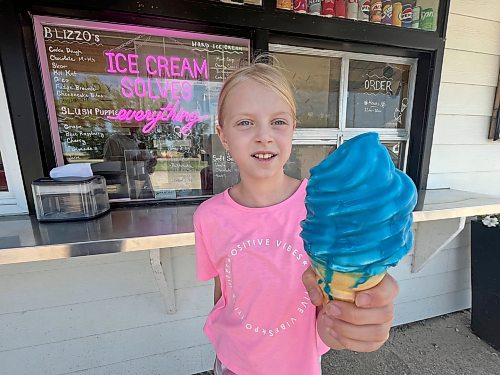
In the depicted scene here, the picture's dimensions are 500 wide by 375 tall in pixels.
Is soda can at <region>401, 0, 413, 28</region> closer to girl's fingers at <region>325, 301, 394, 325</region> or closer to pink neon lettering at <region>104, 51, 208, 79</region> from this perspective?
pink neon lettering at <region>104, 51, 208, 79</region>

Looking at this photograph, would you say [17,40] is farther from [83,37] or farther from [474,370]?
[474,370]

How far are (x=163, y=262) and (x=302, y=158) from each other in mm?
1250

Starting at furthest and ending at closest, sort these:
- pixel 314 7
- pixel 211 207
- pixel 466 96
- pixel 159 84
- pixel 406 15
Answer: pixel 466 96 → pixel 406 15 → pixel 314 7 → pixel 159 84 → pixel 211 207

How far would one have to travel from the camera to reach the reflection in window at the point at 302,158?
2178mm

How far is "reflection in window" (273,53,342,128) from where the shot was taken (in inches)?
81.9

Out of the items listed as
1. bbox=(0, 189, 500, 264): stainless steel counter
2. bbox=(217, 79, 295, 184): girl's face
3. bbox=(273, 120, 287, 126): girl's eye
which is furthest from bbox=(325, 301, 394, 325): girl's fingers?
bbox=(0, 189, 500, 264): stainless steel counter

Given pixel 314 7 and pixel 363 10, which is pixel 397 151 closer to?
pixel 363 10

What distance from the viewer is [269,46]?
1.94 meters

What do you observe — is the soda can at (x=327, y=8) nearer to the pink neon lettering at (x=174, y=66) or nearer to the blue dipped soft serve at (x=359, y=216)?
the pink neon lettering at (x=174, y=66)

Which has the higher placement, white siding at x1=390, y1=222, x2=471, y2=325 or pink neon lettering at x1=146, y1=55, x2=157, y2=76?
pink neon lettering at x1=146, y1=55, x2=157, y2=76

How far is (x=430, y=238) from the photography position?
2.46 meters

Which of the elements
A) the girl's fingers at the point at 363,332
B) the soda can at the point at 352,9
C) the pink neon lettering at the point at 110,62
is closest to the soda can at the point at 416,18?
the soda can at the point at 352,9

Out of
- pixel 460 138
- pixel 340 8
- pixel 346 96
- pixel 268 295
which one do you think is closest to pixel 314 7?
pixel 340 8

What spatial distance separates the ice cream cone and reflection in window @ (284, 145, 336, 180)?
5.10 ft
